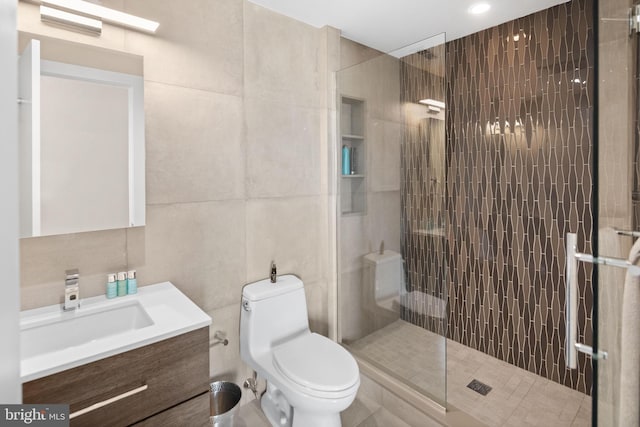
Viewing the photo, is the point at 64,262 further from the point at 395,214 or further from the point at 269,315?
the point at 395,214

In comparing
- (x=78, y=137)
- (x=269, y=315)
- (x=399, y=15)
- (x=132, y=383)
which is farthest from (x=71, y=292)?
(x=399, y=15)

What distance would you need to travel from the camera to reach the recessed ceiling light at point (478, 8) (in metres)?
1.97

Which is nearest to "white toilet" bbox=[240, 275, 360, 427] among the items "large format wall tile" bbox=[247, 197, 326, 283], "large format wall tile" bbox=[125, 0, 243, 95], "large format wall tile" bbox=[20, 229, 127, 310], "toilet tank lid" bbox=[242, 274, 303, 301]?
"toilet tank lid" bbox=[242, 274, 303, 301]

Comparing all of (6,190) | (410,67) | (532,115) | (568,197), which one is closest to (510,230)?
(568,197)

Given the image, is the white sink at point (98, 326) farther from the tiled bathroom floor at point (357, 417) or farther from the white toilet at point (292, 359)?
the tiled bathroom floor at point (357, 417)

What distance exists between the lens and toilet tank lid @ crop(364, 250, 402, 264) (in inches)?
81.3

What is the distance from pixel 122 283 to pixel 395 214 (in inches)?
59.6

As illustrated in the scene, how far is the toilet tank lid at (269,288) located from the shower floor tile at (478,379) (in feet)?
2.36

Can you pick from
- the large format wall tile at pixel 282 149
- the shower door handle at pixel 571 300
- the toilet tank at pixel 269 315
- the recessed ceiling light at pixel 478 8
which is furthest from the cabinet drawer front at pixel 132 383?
the recessed ceiling light at pixel 478 8

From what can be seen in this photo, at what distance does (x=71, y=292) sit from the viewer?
1317mm

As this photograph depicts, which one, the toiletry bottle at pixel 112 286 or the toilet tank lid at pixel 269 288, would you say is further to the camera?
the toilet tank lid at pixel 269 288

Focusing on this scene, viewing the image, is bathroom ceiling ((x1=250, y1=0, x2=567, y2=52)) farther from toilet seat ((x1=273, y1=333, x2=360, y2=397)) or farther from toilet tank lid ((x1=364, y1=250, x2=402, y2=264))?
toilet seat ((x1=273, y1=333, x2=360, y2=397))

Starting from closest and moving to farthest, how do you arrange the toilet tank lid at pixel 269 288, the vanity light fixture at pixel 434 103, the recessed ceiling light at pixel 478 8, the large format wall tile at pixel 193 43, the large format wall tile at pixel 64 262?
1. the large format wall tile at pixel 64 262
2. the large format wall tile at pixel 193 43
3. the vanity light fixture at pixel 434 103
4. the toilet tank lid at pixel 269 288
5. the recessed ceiling light at pixel 478 8

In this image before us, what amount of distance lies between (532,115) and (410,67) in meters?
1.03
